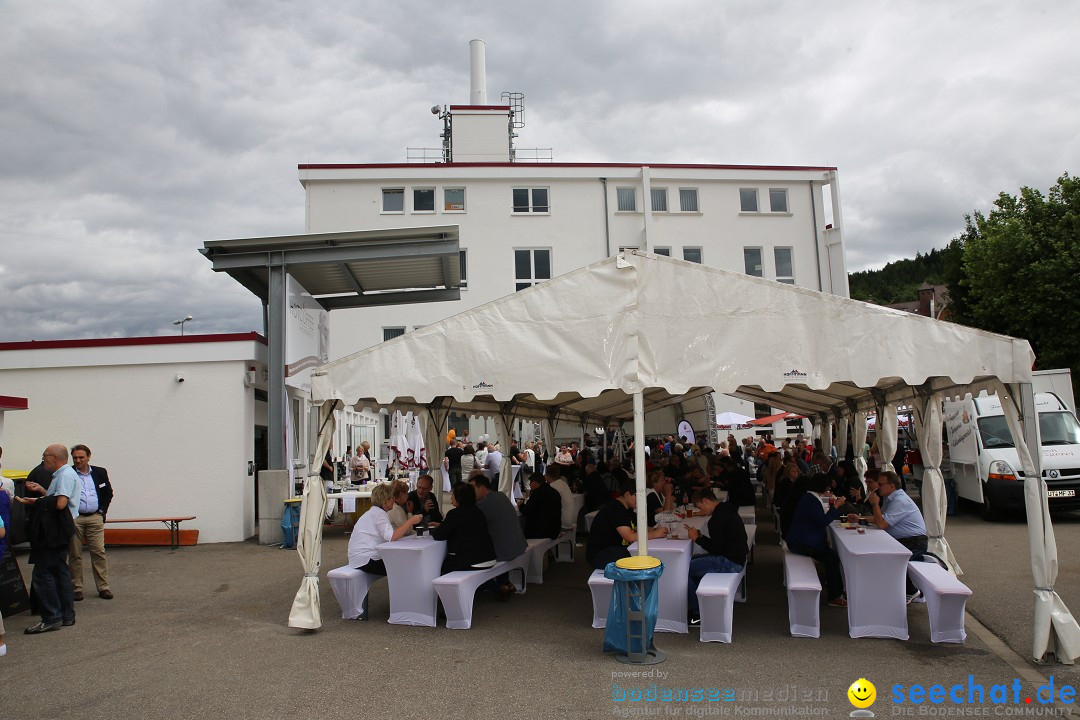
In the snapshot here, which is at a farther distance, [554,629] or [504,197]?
[504,197]

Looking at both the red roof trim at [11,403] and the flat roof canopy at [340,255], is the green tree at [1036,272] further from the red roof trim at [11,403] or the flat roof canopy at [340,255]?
the red roof trim at [11,403]

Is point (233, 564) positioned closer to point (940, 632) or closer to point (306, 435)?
point (306, 435)

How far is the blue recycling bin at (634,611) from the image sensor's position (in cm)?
589

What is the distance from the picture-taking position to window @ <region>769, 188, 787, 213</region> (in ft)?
103

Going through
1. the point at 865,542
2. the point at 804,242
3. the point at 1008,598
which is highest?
the point at 804,242

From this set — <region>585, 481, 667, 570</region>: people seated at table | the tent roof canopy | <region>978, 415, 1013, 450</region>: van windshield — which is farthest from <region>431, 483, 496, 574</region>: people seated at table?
<region>978, 415, 1013, 450</region>: van windshield

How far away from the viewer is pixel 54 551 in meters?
7.18

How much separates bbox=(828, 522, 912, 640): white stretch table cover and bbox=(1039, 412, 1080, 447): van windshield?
10.00m

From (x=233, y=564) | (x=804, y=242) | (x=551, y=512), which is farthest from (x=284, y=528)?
(x=804, y=242)

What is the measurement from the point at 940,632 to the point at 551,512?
4972 millimetres

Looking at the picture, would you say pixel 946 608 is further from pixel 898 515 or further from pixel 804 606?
pixel 898 515

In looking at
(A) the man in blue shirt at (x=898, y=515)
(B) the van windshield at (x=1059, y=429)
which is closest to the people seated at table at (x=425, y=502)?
(A) the man in blue shirt at (x=898, y=515)

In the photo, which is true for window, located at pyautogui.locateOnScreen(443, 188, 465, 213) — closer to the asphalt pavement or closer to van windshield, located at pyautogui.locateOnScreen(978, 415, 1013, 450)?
van windshield, located at pyautogui.locateOnScreen(978, 415, 1013, 450)

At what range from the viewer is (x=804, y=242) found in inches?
1229
